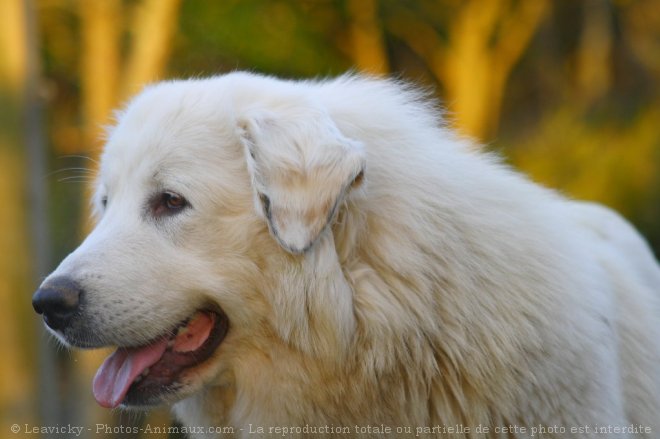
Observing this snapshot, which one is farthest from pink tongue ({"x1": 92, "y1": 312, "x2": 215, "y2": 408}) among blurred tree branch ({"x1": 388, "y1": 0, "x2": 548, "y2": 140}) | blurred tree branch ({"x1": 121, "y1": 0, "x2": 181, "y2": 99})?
blurred tree branch ({"x1": 388, "y1": 0, "x2": 548, "y2": 140})

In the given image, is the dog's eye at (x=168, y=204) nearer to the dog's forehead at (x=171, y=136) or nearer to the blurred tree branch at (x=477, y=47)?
the dog's forehead at (x=171, y=136)

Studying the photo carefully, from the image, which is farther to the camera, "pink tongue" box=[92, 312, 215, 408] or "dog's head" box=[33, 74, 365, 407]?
"pink tongue" box=[92, 312, 215, 408]

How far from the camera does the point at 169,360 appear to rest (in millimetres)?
3713

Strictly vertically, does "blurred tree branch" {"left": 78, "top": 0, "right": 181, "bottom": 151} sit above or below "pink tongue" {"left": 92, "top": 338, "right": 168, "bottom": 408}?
below

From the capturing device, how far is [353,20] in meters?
20.2

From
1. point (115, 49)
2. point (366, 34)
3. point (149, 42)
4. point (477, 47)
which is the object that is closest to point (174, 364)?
point (149, 42)

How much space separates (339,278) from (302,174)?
1.36 ft

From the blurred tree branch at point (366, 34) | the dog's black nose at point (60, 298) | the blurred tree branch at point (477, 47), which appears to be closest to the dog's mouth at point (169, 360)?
the dog's black nose at point (60, 298)

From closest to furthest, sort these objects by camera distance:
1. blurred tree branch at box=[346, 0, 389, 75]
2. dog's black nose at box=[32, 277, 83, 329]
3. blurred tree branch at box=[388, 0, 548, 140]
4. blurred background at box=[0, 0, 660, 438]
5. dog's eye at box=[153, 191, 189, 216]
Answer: dog's black nose at box=[32, 277, 83, 329], dog's eye at box=[153, 191, 189, 216], blurred background at box=[0, 0, 660, 438], blurred tree branch at box=[388, 0, 548, 140], blurred tree branch at box=[346, 0, 389, 75]

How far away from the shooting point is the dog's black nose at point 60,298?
3516 millimetres

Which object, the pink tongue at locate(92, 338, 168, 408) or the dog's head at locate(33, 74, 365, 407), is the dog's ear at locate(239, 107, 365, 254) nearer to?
the dog's head at locate(33, 74, 365, 407)

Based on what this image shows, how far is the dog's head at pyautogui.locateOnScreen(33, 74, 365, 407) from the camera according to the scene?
11.4ft

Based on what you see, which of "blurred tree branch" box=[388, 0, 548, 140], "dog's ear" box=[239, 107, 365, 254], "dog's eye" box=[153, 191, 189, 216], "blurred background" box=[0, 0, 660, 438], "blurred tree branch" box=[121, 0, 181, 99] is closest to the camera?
"dog's ear" box=[239, 107, 365, 254]

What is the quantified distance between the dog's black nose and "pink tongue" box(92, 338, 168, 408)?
0.99 ft
